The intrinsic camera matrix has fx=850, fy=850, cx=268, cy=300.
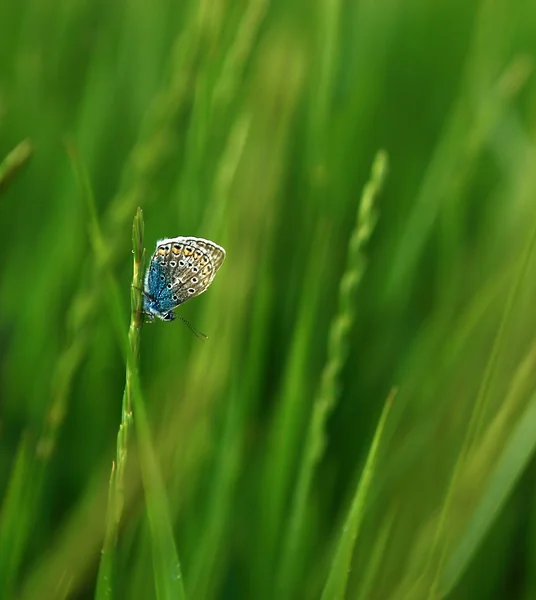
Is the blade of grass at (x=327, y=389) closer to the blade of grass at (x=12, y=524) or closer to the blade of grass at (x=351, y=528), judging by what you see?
the blade of grass at (x=351, y=528)

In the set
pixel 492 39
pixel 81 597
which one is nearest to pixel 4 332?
pixel 81 597

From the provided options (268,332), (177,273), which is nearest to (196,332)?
(177,273)

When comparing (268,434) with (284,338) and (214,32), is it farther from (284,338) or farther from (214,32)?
(214,32)

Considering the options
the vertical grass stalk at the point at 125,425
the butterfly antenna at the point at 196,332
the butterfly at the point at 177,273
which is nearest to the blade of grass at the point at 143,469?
the vertical grass stalk at the point at 125,425

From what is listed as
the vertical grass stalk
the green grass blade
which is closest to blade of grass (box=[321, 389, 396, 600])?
the green grass blade

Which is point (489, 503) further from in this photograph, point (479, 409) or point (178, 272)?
point (178, 272)

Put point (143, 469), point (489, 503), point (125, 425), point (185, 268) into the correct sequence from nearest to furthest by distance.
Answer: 1. point (125, 425)
2. point (143, 469)
3. point (489, 503)
4. point (185, 268)

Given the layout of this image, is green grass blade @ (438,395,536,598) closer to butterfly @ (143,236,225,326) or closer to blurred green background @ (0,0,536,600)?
blurred green background @ (0,0,536,600)
